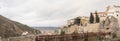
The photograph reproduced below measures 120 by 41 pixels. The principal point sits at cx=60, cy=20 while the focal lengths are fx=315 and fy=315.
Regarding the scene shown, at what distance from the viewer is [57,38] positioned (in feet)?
113

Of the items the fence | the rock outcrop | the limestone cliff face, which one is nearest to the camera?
the fence

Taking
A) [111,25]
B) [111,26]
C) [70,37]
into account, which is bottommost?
[70,37]

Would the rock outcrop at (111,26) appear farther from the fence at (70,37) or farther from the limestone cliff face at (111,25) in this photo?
the fence at (70,37)

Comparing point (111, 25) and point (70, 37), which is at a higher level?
point (111, 25)

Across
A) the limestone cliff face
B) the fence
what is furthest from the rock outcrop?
the fence

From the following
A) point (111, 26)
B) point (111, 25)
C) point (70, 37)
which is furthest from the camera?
point (111, 25)

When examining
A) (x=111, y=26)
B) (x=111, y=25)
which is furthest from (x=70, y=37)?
(x=111, y=25)

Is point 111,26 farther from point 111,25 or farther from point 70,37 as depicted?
point 70,37

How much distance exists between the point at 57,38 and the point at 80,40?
255cm

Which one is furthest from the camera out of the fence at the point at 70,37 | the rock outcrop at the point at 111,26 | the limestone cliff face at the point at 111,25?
the limestone cliff face at the point at 111,25

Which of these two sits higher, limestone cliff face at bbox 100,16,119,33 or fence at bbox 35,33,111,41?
limestone cliff face at bbox 100,16,119,33

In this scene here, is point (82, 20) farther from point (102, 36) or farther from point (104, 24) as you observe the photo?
point (102, 36)

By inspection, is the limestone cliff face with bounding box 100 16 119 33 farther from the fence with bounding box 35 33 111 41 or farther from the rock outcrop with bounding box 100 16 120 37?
the fence with bounding box 35 33 111 41

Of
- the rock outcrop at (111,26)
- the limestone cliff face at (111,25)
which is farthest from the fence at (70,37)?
the limestone cliff face at (111,25)
